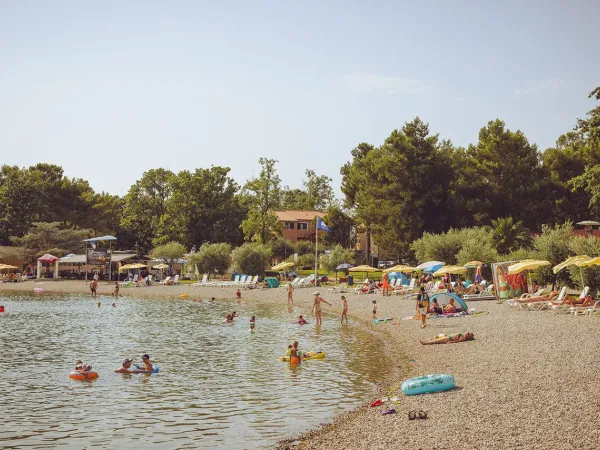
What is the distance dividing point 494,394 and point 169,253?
210ft

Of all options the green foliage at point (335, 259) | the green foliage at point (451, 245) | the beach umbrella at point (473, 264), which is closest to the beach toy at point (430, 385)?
the beach umbrella at point (473, 264)

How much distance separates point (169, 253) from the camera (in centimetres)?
7500

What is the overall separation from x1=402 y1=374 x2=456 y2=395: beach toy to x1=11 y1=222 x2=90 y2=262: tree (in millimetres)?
71531

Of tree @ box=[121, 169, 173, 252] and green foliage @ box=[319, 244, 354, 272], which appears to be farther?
tree @ box=[121, 169, 173, 252]

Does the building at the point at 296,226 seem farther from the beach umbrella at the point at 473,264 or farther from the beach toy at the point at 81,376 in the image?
the beach toy at the point at 81,376

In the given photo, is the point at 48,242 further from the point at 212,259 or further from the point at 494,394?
the point at 494,394

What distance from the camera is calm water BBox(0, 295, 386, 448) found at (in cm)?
1366

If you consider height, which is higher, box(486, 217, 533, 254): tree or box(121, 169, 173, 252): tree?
box(121, 169, 173, 252): tree

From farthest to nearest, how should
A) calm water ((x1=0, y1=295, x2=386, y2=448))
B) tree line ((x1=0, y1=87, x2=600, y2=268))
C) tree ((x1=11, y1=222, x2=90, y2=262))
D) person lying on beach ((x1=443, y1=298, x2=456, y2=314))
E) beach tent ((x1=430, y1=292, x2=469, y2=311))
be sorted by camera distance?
1. tree ((x1=11, y1=222, x2=90, y2=262))
2. tree line ((x1=0, y1=87, x2=600, y2=268))
3. beach tent ((x1=430, y1=292, x2=469, y2=311))
4. person lying on beach ((x1=443, y1=298, x2=456, y2=314))
5. calm water ((x1=0, y1=295, x2=386, y2=448))

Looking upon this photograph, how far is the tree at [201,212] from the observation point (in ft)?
294

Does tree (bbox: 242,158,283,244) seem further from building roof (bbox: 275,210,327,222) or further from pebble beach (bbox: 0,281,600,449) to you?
pebble beach (bbox: 0,281,600,449)

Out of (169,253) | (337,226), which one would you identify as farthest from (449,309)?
(337,226)

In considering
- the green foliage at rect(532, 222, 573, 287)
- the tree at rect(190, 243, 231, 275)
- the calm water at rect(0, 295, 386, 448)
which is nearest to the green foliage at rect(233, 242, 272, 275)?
the tree at rect(190, 243, 231, 275)

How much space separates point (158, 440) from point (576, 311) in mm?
20584
